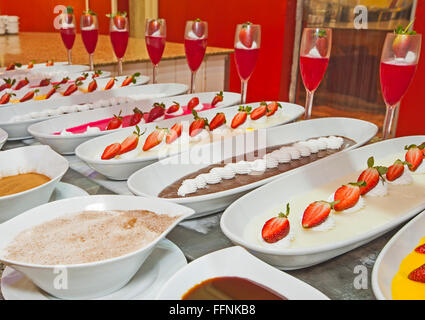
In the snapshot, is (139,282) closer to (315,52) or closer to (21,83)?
(315,52)

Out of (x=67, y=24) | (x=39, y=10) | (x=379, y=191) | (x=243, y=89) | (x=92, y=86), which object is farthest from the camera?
(x=39, y=10)

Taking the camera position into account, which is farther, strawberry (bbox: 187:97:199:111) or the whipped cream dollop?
strawberry (bbox: 187:97:199:111)

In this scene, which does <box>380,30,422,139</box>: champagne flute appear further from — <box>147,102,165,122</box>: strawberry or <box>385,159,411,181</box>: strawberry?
<box>147,102,165,122</box>: strawberry

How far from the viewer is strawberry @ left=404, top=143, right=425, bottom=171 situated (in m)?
1.18

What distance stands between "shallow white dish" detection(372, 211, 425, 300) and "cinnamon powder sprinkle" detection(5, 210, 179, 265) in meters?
0.34

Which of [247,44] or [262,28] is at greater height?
[262,28]

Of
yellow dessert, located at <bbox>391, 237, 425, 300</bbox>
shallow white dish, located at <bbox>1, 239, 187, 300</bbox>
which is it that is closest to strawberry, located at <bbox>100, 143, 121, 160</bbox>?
shallow white dish, located at <bbox>1, 239, 187, 300</bbox>

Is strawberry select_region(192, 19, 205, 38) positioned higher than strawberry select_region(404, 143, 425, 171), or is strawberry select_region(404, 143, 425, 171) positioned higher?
strawberry select_region(192, 19, 205, 38)

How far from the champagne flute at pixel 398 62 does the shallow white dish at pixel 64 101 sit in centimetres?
102

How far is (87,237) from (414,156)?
0.91 meters

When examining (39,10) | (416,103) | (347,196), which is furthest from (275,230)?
(39,10)

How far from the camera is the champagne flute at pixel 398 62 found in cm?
118

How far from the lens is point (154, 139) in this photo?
1251 mm

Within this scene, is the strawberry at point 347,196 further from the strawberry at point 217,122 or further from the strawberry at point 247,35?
the strawberry at point 247,35
